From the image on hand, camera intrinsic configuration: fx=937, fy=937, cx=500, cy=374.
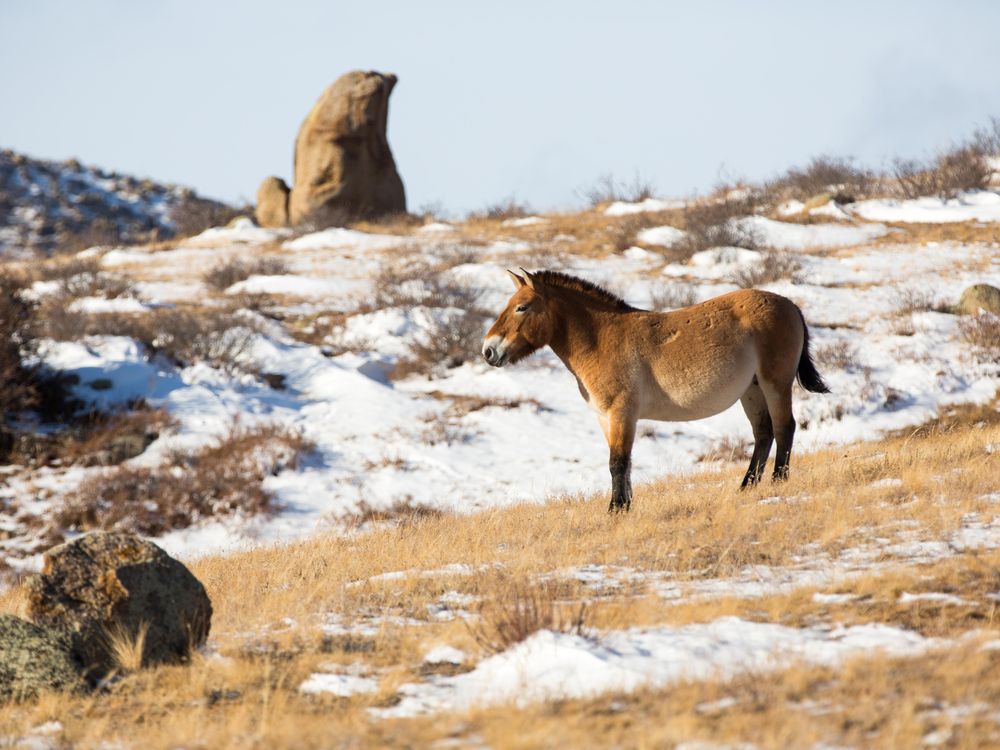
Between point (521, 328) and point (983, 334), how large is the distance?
12.6 metres

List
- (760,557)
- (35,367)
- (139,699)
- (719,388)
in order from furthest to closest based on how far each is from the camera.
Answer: (35,367)
(719,388)
(760,557)
(139,699)

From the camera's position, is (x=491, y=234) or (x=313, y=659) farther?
(x=491, y=234)

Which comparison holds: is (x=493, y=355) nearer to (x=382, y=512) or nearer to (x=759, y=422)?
(x=759, y=422)

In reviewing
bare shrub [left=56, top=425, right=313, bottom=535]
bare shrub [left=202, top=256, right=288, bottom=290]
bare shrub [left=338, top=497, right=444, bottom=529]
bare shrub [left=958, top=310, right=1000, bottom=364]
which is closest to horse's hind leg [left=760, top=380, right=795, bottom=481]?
bare shrub [left=338, top=497, right=444, bottom=529]

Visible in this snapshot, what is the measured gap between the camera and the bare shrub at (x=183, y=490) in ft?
49.2

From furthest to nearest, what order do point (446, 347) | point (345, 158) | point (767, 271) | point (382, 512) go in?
point (345, 158) → point (767, 271) → point (446, 347) → point (382, 512)

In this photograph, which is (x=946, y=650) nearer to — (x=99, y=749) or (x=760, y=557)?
(x=760, y=557)

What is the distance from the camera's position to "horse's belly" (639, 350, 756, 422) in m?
8.48

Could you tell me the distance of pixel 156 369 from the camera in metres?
19.5

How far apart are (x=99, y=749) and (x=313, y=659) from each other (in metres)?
1.13

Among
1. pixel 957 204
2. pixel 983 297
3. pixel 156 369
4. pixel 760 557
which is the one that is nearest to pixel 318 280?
pixel 156 369

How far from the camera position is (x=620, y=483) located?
8.39m

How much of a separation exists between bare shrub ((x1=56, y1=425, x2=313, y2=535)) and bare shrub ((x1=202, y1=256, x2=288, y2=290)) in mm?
11172

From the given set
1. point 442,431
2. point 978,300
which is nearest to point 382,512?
point 442,431
